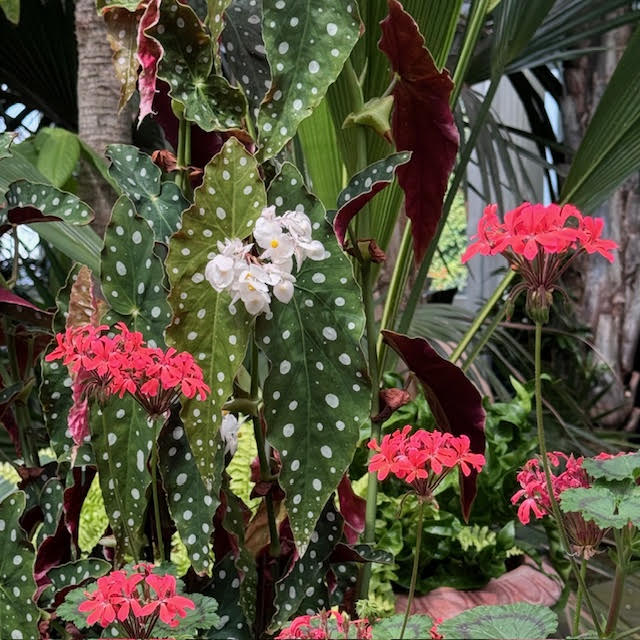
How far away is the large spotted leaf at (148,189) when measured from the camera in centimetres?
73

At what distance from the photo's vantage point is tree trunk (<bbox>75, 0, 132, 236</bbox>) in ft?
4.60

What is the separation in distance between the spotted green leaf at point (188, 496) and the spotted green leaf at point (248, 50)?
1.30 feet

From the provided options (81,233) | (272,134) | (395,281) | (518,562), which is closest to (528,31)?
(395,281)

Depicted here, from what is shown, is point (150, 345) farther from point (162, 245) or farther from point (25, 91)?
point (25, 91)

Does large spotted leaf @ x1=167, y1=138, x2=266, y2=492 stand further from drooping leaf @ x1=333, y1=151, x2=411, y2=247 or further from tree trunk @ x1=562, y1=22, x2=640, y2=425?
tree trunk @ x1=562, y1=22, x2=640, y2=425

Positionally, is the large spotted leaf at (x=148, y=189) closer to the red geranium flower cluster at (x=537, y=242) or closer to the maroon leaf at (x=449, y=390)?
the maroon leaf at (x=449, y=390)

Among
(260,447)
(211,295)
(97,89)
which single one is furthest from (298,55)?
(97,89)

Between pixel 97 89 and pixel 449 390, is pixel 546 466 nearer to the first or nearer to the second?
pixel 449 390

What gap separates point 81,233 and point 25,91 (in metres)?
1.71

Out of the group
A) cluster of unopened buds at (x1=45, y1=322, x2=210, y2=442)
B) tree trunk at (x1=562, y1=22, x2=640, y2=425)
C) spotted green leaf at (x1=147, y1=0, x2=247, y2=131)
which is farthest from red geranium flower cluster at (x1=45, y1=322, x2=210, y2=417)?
tree trunk at (x1=562, y1=22, x2=640, y2=425)

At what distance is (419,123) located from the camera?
29.3 inches

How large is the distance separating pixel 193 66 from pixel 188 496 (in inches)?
14.6

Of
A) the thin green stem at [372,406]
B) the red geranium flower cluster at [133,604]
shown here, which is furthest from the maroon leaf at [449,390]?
the red geranium flower cluster at [133,604]

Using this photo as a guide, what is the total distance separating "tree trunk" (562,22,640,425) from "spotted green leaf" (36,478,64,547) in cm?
220
